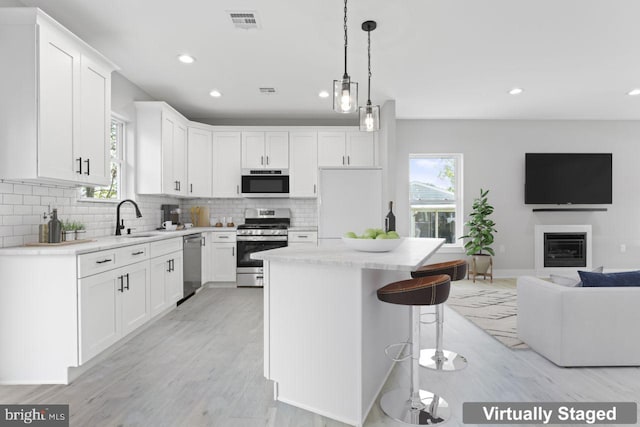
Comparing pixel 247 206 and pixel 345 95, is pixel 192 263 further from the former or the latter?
pixel 345 95

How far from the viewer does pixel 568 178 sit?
20.9 ft

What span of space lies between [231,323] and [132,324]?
0.94 meters

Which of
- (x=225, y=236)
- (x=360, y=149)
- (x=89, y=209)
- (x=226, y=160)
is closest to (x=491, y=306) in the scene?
(x=360, y=149)

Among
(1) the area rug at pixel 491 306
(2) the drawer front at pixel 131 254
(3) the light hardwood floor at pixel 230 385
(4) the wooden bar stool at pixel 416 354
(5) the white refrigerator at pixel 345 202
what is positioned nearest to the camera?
(4) the wooden bar stool at pixel 416 354

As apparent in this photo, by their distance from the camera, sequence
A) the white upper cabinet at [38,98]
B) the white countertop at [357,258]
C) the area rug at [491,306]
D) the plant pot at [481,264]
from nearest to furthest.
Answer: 1. the white countertop at [357,258]
2. the white upper cabinet at [38,98]
3. the area rug at [491,306]
4. the plant pot at [481,264]

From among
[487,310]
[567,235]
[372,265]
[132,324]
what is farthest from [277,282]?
[567,235]

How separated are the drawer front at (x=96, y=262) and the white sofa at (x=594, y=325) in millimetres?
3332

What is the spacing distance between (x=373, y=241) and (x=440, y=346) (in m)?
1.32

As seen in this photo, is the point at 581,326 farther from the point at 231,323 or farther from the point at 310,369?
the point at 231,323

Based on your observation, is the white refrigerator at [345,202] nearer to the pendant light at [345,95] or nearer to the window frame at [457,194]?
the window frame at [457,194]

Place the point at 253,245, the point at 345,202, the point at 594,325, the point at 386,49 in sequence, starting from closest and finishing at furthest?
the point at 594,325, the point at 386,49, the point at 345,202, the point at 253,245

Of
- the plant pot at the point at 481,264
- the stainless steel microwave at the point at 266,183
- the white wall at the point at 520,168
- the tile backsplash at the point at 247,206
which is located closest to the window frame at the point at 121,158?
the tile backsplash at the point at 247,206

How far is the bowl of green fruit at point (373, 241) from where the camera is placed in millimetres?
2098

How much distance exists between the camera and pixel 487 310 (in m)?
4.23
